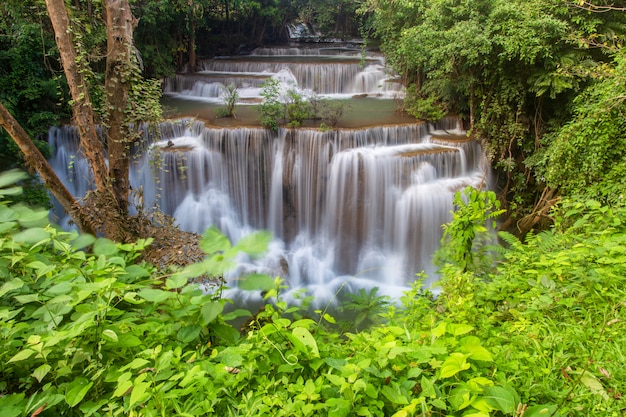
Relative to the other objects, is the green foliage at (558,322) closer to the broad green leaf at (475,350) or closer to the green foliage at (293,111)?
the broad green leaf at (475,350)

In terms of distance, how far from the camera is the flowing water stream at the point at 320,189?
796cm

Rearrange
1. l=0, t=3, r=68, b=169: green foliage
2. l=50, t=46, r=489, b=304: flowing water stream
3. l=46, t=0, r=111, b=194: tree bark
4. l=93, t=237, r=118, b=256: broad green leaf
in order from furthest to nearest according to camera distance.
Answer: l=0, t=3, r=68, b=169: green foliage < l=50, t=46, r=489, b=304: flowing water stream < l=46, t=0, r=111, b=194: tree bark < l=93, t=237, r=118, b=256: broad green leaf

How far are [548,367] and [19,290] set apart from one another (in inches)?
99.1

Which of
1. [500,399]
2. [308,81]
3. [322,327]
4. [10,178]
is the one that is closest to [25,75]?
[308,81]

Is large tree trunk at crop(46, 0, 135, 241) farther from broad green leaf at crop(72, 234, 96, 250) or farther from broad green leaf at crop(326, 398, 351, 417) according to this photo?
broad green leaf at crop(326, 398, 351, 417)

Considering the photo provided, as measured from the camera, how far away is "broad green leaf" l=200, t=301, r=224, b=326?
152 centimetres

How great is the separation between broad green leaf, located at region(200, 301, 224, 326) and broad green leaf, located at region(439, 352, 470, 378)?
93 cm

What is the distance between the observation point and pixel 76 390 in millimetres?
1295

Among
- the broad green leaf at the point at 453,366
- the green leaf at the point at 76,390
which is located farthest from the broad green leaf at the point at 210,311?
the broad green leaf at the point at 453,366

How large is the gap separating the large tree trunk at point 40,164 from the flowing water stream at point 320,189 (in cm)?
336

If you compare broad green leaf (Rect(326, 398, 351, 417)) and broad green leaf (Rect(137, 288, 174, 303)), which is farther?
broad green leaf (Rect(137, 288, 174, 303))

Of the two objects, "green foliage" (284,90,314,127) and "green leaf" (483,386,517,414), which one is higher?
"green foliage" (284,90,314,127)

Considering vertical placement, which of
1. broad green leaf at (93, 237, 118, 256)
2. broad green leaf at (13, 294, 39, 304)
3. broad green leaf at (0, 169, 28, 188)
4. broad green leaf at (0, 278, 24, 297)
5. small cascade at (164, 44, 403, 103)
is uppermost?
small cascade at (164, 44, 403, 103)

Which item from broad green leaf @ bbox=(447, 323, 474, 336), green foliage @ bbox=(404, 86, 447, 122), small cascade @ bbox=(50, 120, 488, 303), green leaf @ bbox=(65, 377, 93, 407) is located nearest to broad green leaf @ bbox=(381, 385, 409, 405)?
broad green leaf @ bbox=(447, 323, 474, 336)
